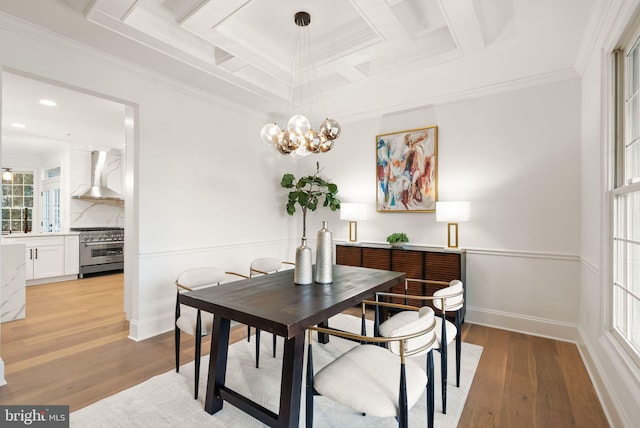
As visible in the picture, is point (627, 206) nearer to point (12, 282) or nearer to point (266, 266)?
point (266, 266)

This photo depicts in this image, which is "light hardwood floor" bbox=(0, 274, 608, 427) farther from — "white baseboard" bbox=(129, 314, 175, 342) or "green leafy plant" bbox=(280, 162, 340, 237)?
"green leafy plant" bbox=(280, 162, 340, 237)

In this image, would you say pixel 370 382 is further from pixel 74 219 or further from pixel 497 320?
pixel 74 219

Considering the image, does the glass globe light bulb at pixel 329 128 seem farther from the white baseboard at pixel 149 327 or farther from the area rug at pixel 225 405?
the white baseboard at pixel 149 327

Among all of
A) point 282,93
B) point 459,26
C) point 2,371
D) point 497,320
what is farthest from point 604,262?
point 2,371

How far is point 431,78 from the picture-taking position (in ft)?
12.4

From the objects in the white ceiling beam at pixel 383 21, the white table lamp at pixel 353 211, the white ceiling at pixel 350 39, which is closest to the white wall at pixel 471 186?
the white ceiling at pixel 350 39

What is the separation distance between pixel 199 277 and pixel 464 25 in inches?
129

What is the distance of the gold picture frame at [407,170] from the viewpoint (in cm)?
409

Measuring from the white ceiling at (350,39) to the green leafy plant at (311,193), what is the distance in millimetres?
1354

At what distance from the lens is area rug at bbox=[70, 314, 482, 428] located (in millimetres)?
1963

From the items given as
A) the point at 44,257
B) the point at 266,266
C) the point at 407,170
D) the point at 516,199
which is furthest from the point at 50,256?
the point at 516,199

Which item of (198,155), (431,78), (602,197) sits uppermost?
(431,78)

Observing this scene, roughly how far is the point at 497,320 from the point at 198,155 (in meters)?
4.06

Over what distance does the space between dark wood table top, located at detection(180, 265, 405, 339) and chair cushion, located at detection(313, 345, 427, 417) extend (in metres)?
0.27
